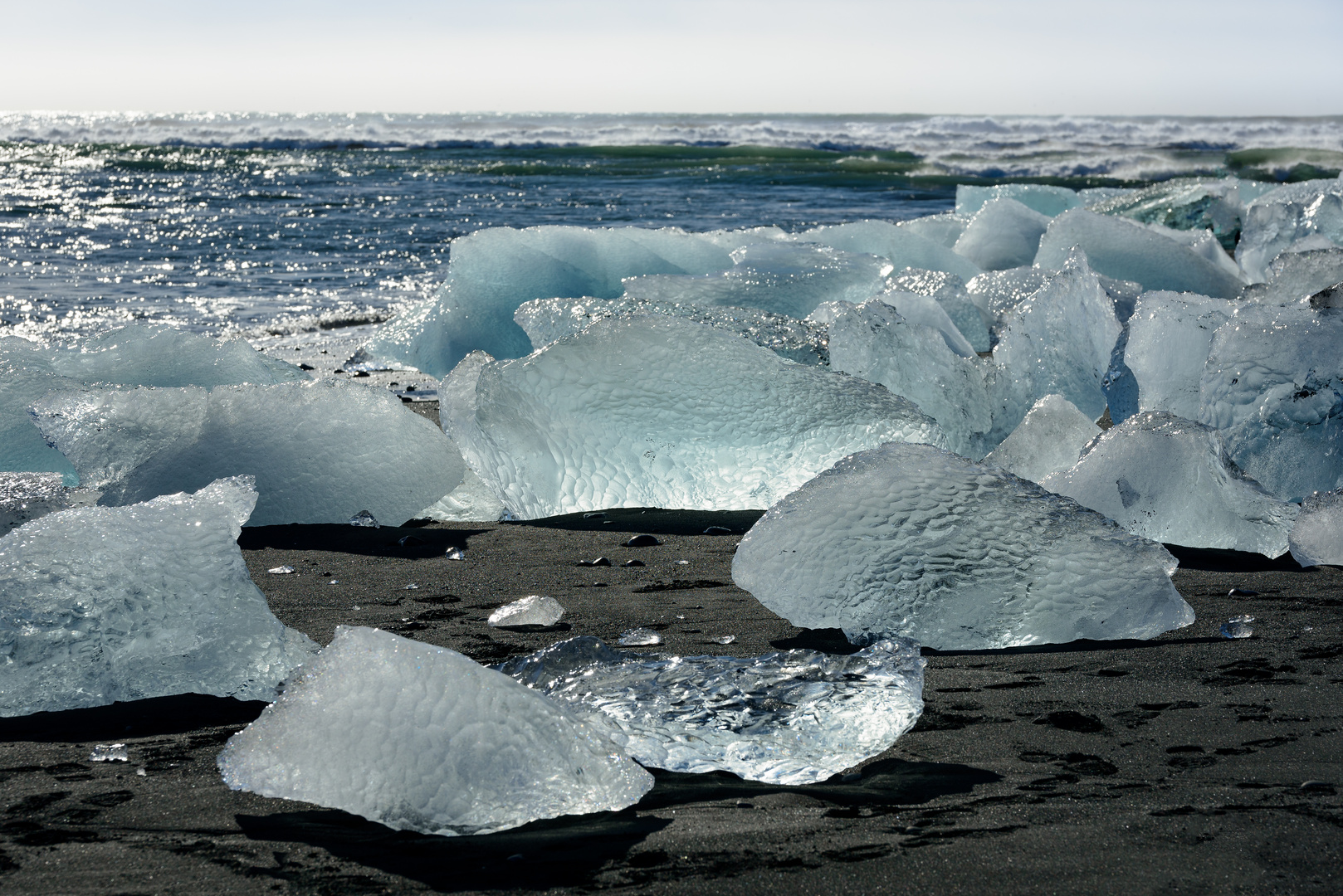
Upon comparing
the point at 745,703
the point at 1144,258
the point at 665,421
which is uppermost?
the point at 1144,258

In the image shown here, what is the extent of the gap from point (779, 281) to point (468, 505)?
195 cm

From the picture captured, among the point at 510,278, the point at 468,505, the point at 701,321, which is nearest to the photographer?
the point at 468,505

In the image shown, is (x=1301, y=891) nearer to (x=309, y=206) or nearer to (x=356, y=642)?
(x=356, y=642)

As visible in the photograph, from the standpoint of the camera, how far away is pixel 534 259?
4.99 meters

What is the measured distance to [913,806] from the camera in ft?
4.24

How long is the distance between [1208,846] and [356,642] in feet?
3.18

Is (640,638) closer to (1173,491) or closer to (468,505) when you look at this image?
(468,505)

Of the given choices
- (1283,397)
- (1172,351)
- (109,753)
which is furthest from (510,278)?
(109,753)

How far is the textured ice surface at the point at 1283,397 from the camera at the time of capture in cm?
284

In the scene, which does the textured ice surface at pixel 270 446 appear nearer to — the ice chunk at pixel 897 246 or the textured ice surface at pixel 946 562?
the textured ice surface at pixel 946 562

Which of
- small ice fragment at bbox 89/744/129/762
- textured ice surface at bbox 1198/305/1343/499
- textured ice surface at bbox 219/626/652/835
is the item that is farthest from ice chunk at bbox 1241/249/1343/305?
small ice fragment at bbox 89/744/129/762

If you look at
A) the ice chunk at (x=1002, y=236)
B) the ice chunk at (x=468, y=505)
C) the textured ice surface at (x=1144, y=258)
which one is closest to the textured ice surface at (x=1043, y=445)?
the ice chunk at (x=468, y=505)

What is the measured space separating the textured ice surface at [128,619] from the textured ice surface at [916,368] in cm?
194

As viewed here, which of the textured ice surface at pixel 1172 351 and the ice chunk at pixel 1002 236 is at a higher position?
the ice chunk at pixel 1002 236
